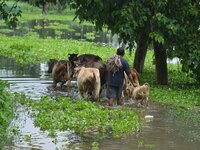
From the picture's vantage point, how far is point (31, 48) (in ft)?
107

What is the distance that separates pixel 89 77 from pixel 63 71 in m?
3.30

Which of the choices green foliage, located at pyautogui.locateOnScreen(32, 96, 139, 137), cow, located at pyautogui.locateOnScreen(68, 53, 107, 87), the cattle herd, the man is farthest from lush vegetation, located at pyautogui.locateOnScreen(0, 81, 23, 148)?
cow, located at pyautogui.locateOnScreen(68, 53, 107, 87)

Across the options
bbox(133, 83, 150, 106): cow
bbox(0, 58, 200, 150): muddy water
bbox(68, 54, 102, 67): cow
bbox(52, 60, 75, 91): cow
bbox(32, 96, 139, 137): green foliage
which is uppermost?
bbox(68, 54, 102, 67): cow

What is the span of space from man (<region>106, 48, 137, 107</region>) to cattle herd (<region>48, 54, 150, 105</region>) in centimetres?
50

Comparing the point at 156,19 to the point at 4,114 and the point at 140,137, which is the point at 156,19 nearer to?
the point at 140,137

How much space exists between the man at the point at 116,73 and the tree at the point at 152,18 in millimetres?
2845

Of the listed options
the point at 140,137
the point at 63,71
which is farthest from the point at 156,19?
the point at 140,137

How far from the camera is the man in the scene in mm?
15195

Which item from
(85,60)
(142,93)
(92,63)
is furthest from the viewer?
(85,60)

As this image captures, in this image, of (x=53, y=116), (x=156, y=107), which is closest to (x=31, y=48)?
(x=156, y=107)

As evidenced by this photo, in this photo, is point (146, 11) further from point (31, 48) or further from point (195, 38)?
point (31, 48)

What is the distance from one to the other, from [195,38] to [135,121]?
6.87 m

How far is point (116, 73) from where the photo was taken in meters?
15.3

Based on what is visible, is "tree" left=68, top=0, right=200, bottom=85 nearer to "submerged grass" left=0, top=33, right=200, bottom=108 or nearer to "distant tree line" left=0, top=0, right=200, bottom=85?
"distant tree line" left=0, top=0, right=200, bottom=85
